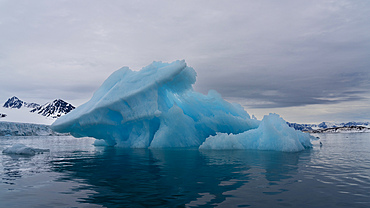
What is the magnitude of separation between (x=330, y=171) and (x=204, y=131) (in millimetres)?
15446

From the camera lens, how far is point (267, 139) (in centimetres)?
1953

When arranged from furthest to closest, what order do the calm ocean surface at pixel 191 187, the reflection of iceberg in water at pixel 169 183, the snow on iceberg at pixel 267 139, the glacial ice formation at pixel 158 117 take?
the glacial ice formation at pixel 158 117, the snow on iceberg at pixel 267 139, the reflection of iceberg in water at pixel 169 183, the calm ocean surface at pixel 191 187

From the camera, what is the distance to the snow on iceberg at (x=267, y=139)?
18.6m

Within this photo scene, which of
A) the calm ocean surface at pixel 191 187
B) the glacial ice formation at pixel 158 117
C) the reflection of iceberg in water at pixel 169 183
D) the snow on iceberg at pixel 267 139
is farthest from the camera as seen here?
the glacial ice formation at pixel 158 117

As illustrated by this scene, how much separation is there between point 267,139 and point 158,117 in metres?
8.95

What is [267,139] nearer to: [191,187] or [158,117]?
[158,117]

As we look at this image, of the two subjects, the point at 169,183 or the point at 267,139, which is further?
the point at 267,139

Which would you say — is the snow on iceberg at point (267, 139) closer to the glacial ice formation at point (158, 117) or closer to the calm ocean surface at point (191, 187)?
the glacial ice formation at point (158, 117)

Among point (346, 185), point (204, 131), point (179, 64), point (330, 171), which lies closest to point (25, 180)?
point (346, 185)

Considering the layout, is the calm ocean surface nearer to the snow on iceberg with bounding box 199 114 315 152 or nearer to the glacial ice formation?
the snow on iceberg with bounding box 199 114 315 152

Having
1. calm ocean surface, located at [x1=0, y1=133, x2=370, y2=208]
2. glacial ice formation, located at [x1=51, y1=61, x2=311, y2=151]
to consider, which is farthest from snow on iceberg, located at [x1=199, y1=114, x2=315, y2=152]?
calm ocean surface, located at [x1=0, y1=133, x2=370, y2=208]

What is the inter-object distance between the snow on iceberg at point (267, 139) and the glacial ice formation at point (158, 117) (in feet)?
0.22

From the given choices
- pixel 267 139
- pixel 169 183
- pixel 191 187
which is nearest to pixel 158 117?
pixel 267 139

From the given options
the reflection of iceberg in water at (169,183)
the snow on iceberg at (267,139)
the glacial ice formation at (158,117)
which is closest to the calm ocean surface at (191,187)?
the reflection of iceberg in water at (169,183)
